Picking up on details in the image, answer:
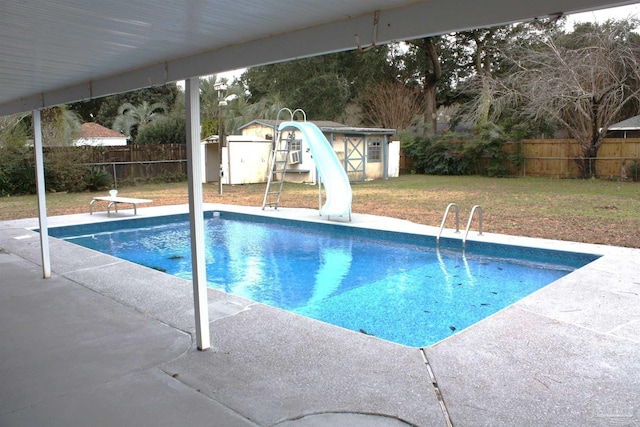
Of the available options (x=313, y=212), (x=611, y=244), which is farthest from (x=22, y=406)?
(x=313, y=212)

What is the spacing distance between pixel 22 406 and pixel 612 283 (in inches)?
225

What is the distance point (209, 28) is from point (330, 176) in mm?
8314

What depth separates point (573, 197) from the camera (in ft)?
45.7

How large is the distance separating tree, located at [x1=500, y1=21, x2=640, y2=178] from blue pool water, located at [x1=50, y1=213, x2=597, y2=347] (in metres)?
12.9

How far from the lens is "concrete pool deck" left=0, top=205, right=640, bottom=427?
282 centimetres

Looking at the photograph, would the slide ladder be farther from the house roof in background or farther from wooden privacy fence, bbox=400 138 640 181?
the house roof in background

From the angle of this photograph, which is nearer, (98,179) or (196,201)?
(196,201)

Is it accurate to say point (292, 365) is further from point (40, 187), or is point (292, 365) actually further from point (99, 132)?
point (99, 132)

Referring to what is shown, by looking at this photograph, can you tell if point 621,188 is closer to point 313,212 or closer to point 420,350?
point 313,212

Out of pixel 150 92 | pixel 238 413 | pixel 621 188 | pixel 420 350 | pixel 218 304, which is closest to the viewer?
pixel 238 413

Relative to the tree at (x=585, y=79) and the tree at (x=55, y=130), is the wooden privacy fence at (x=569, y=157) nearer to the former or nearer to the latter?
the tree at (x=585, y=79)

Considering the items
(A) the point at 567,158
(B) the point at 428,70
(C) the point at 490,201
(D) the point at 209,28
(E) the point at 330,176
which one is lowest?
(C) the point at 490,201

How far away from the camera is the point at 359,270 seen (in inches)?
309

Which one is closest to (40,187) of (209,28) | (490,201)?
(209,28)
